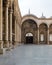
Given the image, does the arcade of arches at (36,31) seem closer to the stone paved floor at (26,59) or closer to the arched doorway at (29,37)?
the arched doorway at (29,37)

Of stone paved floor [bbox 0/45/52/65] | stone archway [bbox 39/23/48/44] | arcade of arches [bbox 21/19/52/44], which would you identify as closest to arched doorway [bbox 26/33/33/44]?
arcade of arches [bbox 21/19/52/44]

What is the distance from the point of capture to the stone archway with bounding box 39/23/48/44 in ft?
196

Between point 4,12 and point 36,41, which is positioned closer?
point 4,12

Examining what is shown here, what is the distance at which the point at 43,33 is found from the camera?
6056 cm

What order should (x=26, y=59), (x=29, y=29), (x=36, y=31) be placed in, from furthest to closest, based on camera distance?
1. (x=29, y=29)
2. (x=36, y=31)
3. (x=26, y=59)

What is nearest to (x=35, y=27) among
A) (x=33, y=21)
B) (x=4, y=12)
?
(x=33, y=21)

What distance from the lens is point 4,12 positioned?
21656mm

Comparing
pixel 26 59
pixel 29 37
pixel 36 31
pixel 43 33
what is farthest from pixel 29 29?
pixel 26 59

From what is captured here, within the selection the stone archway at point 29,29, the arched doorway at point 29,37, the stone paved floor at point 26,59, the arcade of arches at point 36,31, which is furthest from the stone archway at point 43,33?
the stone paved floor at point 26,59

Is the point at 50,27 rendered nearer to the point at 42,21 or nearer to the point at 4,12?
the point at 42,21

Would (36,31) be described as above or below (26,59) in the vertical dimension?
above

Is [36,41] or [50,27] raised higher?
[50,27]

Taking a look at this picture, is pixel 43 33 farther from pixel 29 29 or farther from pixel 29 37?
pixel 29 37

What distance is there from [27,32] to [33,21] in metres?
3.68
